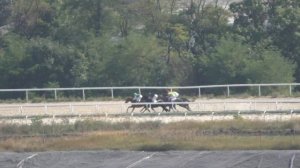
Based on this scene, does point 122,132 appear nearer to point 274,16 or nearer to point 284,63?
point 284,63

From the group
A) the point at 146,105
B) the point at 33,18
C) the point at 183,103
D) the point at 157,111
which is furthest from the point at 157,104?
the point at 33,18

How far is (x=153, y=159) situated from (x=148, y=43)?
78.7ft

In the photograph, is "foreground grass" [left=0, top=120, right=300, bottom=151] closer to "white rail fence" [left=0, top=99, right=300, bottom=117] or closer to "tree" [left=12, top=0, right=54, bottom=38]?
"white rail fence" [left=0, top=99, right=300, bottom=117]

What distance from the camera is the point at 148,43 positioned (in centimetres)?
5100

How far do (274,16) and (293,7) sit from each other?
3.58 feet

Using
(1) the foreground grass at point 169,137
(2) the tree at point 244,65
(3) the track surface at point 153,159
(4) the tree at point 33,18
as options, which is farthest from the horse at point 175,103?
(4) the tree at point 33,18

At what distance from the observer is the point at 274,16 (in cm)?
5275

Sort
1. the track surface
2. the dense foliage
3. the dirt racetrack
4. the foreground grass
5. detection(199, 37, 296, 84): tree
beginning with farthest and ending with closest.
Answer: the dense foliage → detection(199, 37, 296, 84): tree → the dirt racetrack → the foreground grass → the track surface

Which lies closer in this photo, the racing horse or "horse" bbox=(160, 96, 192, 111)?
"horse" bbox=(160, 96, 192, 111)

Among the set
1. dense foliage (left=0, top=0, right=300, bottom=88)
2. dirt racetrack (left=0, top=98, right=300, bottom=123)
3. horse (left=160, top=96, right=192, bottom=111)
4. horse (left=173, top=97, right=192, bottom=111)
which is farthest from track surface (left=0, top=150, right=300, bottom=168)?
dense foliage (left=0, top=0, right=300, bottom=88)

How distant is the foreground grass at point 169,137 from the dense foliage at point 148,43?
15564 mm

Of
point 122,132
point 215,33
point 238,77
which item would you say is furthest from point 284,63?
point 122,132

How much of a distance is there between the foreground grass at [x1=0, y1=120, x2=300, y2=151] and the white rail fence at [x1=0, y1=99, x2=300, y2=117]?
13.4ft

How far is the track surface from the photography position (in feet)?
85.3
